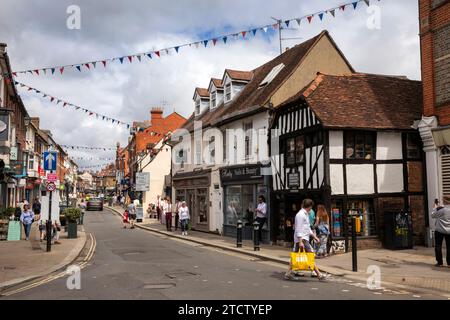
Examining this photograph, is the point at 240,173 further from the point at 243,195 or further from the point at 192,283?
the point at 192,283

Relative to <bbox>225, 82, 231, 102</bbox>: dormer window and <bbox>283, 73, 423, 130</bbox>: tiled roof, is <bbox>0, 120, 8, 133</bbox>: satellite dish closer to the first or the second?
<bbox>283, 73, 423, 130</bbox>: tiled roof

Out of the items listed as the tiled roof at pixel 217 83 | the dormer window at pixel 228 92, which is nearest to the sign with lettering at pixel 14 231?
the dormer window at pixel 228 92

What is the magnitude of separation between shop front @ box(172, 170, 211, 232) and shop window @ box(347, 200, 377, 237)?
9.76 meters

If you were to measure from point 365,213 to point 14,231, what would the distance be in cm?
1415

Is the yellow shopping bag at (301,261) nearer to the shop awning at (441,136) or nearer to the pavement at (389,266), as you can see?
the pavement at (389,266)

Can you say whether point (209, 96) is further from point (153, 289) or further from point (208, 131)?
point (153, 289)

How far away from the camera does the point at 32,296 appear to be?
319 inches

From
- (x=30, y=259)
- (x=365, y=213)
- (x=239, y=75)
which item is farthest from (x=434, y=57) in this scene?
(x=30, y=259)

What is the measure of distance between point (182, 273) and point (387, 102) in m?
10.3

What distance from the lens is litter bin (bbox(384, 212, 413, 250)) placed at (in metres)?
14.5

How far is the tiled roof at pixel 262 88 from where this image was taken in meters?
19.1

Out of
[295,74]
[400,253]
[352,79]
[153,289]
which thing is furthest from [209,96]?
[153,289]

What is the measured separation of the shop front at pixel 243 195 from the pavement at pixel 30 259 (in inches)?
267

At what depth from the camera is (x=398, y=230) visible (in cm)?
1451
